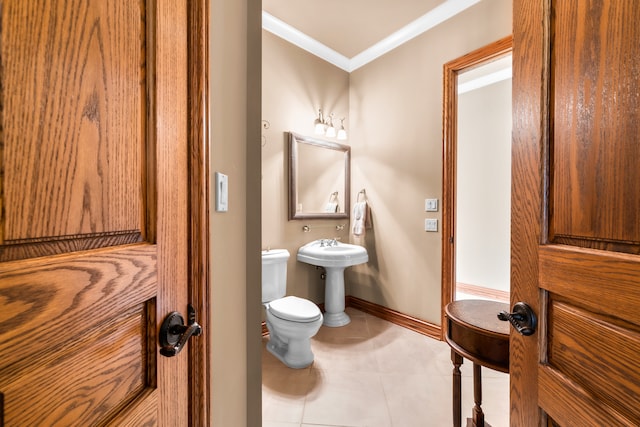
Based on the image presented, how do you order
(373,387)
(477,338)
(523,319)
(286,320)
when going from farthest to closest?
(286,320), (373,387), (477,338), (523,319)

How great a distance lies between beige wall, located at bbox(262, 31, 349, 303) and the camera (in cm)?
233

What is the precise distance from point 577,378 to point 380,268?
7.18 ft

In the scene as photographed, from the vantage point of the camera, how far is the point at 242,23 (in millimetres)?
915

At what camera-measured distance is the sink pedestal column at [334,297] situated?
2553mm

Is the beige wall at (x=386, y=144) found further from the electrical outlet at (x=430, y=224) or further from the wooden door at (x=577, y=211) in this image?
the wooden door at (x=577, y=211)

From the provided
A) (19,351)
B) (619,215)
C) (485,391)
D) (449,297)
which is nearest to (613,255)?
(619,215)

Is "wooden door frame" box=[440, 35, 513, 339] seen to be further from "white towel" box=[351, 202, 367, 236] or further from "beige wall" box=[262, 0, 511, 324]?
"white towel" box=[351, 202, 367, 236]

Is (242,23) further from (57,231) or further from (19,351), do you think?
(19,351)

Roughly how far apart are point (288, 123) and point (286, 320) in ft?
5.58

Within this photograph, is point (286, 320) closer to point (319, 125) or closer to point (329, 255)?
point (329, 255)

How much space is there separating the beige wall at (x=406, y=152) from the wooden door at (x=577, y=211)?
161 centimetres

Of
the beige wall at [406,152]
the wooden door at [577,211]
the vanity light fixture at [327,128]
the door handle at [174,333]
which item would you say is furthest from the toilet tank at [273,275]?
the wooden door at [577,211]

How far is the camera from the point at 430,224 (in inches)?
90.7

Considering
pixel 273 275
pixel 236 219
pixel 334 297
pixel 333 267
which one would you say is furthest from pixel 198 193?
pixel 334 297
